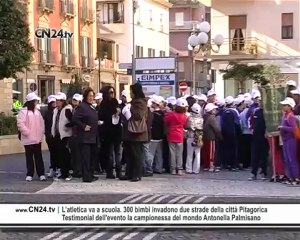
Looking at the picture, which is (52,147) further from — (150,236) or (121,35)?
(121,35)

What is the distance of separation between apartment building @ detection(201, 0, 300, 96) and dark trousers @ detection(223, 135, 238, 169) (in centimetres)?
2028

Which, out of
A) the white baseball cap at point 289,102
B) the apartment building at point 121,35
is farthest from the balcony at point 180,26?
the white baseball cap at point 289,102

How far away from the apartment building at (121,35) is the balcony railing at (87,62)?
85.9 inches

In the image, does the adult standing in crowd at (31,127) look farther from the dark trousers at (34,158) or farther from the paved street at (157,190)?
the paved street at (157,190)

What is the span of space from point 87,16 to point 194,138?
4249 cm

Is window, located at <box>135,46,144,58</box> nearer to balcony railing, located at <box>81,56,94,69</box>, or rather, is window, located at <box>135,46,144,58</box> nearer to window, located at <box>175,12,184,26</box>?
balcony railing, located at <box>81,56,94,69</box>

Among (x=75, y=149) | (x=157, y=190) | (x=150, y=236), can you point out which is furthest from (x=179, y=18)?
(x=150, y=236)

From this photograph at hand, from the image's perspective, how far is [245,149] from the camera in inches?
662

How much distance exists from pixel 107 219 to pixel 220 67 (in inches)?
1258

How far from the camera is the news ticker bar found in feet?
20.6

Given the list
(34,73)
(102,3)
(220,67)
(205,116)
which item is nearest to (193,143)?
(205,116)

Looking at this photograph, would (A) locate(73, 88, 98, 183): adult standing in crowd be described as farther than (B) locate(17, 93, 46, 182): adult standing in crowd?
No

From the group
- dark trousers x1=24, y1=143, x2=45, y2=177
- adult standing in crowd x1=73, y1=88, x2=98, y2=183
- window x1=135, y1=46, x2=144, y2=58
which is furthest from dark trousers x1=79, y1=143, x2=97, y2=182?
window x1=135, y1=46, x2=144, y2=58

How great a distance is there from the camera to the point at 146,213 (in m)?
6.44
